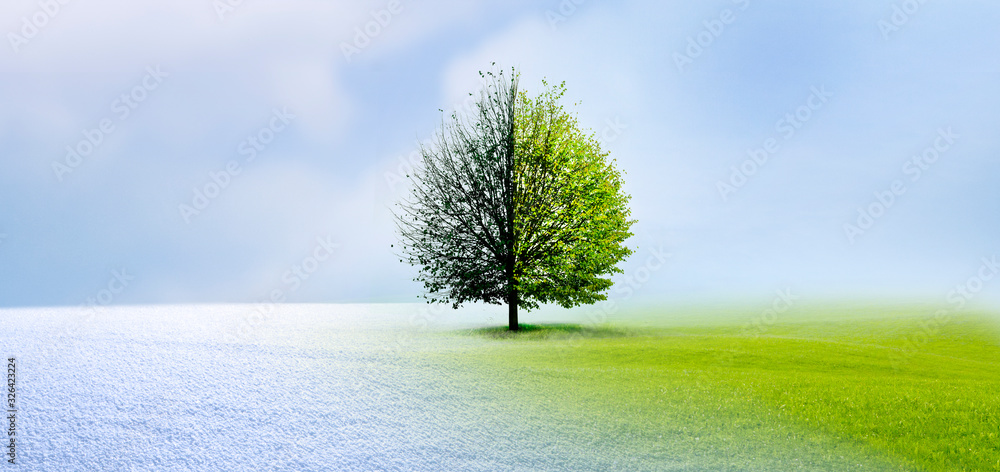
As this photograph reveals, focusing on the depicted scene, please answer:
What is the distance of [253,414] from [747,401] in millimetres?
11196

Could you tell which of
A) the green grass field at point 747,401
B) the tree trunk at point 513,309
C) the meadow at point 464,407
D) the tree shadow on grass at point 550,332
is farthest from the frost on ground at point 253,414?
the tree trunk at point 513,309

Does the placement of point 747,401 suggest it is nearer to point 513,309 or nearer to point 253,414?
point 253,414

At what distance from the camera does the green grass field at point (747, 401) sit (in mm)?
11516

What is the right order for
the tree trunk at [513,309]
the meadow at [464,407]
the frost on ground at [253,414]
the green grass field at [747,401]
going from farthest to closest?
the tree trunk at [513,309] < the green grass field at [747,401] < the meadow at [464,407] < the frost on ground at [253,414]

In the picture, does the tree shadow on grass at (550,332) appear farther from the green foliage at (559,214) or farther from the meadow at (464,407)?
the meadow at (464,407)

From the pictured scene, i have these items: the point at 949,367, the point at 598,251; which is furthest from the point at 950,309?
the point at 598,251

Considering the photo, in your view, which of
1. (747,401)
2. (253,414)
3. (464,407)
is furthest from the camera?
(747,401)

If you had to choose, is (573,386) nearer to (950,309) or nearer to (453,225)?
(453,225)

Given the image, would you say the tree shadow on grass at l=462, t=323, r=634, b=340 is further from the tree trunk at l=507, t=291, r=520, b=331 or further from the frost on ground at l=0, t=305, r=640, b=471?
the frost on ground at l=0, t=305, r=640, b=471

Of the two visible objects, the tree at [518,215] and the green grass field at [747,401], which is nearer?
the green grass field at [747,401]

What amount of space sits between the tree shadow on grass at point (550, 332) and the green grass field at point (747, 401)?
2.54 metres

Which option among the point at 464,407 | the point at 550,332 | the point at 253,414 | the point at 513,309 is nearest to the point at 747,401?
the point at 464,407

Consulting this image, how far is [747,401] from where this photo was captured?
1410 centimetres

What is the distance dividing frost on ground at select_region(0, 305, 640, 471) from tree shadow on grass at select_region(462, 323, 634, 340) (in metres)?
10.00
